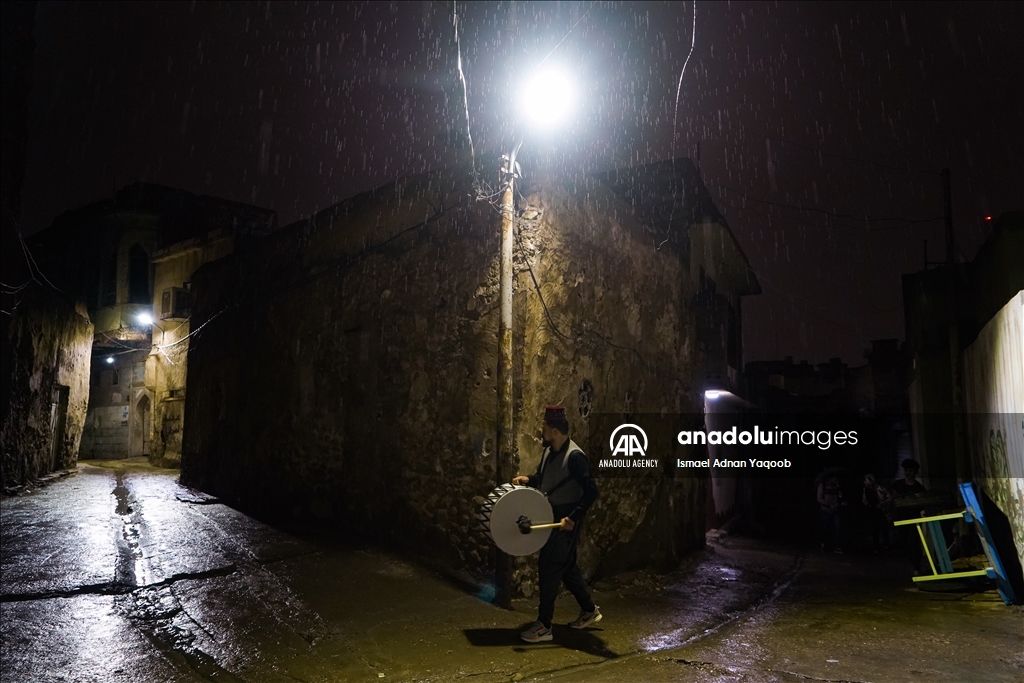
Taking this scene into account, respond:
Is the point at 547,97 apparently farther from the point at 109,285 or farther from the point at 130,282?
the point at 109,285

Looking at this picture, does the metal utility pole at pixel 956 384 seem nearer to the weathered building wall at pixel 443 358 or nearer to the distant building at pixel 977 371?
the distant building at pixel 977 371

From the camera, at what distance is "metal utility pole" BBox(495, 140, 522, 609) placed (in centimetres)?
619

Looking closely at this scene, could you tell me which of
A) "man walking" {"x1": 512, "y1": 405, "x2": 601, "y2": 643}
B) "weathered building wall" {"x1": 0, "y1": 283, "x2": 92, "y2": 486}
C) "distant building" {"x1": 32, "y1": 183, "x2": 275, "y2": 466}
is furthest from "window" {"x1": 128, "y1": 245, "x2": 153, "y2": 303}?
"man walking" {"x1": 512, "y1": 405, "x2": 601, "y2": 643}

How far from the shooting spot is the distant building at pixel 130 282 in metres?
26.1

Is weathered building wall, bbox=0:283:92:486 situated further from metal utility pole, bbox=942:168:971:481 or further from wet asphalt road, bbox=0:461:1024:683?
metal utility pole, bbox=942:168:971:481

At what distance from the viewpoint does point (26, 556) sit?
23.4ft

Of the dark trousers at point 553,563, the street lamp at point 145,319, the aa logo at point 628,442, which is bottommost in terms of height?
the dark trousers at point 553,563

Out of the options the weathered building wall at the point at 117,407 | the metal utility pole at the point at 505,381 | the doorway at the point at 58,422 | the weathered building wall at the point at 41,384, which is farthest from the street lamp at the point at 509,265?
the weathered building wall at the point at 117,407

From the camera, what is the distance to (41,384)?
13.2 meters

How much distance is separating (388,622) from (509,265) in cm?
335

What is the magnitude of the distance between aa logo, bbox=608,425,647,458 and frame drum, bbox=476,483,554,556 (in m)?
2.61

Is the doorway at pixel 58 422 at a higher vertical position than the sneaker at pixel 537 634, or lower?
higher

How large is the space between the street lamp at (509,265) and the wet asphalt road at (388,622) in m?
1.17

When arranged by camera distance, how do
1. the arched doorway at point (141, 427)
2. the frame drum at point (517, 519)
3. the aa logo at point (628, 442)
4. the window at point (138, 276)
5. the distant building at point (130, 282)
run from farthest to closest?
1. the window at point (138, 276)
2. the arched doorway at point (141, 427)
3. the distant building at point (130, 282)
4. the aa logo at point (628, 442)
5. the frame drum at point (517, 519)
